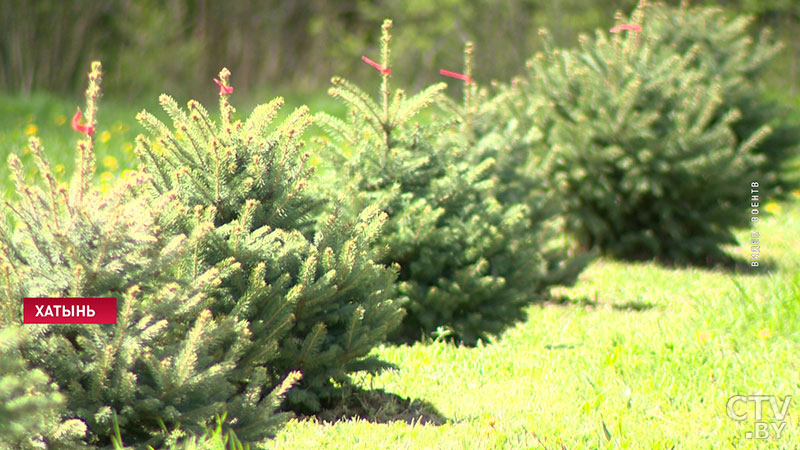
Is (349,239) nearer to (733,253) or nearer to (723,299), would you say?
(723,299)

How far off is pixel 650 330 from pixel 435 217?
1491 millimetres

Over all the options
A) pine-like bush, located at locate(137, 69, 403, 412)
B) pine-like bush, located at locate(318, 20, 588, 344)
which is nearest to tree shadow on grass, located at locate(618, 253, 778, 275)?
pine-like bush, located at locate(318, 20, 588, 344)

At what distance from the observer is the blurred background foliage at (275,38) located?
1352 centimetres

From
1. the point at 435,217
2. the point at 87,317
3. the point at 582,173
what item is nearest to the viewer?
the point at 87,317

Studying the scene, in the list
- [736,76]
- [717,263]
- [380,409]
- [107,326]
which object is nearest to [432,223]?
[380,409]

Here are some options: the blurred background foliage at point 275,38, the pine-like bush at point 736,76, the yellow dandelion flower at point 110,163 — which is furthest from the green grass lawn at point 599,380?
the blurred background foliage at point 275,38

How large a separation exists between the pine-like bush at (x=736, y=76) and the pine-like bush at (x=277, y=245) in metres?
5.58

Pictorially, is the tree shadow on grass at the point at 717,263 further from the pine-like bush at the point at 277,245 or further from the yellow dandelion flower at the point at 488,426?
the pine-like bush at the point at 277,245

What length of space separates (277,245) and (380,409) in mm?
849

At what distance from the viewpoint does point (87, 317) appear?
280 cm

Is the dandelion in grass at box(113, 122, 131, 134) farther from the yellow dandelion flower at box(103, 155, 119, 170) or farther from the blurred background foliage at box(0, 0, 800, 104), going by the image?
the blurred background foliage at box(0, 0, 800, 104)

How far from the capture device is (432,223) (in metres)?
4.97

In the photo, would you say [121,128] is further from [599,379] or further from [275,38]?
[275,38]

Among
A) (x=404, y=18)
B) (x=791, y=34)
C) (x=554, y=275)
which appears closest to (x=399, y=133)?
(x=554, y=275)
